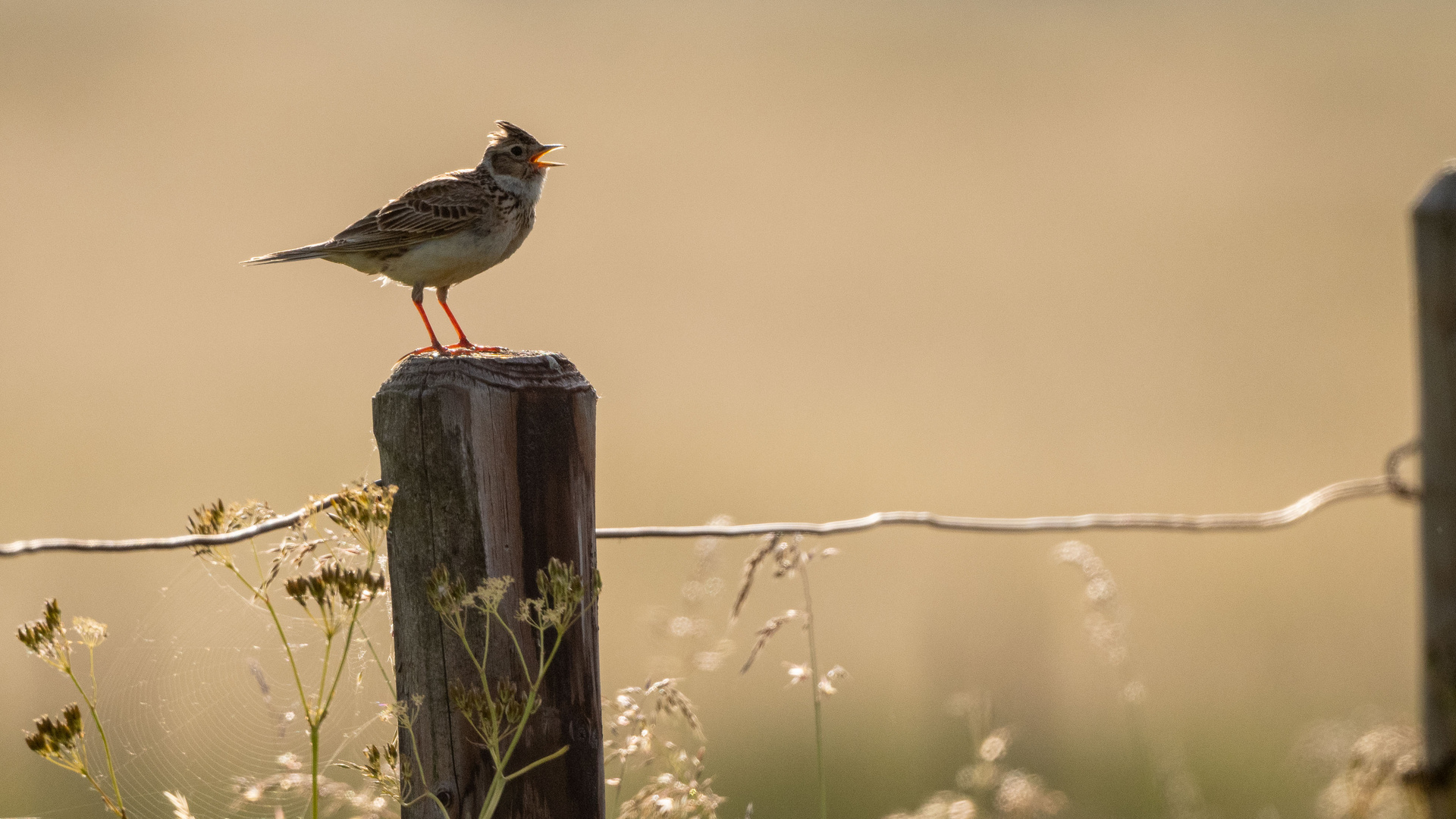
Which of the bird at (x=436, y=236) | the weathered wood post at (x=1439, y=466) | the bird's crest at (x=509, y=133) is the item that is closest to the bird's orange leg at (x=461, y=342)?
the bird at (x=436, y=236)

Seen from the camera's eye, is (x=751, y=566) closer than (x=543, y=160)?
Yes

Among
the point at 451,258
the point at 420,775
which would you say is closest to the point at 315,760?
the point at 420,775

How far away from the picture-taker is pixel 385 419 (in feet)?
7.59

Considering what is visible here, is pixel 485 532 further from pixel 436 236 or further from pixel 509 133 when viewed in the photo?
pixel 509 133

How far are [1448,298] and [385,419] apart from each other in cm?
354

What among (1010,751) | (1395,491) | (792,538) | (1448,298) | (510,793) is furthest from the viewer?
(1010,751)

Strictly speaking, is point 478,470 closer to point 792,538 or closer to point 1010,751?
point 792,538

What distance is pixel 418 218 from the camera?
4434 millimetres

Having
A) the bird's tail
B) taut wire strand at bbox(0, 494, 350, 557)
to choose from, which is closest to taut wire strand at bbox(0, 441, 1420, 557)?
taut wire strand at bbox(0, 494, 350, 557)

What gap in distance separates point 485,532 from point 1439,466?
3.36 m

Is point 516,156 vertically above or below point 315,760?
above

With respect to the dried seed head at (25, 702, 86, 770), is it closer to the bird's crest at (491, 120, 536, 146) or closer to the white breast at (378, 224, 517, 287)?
the white breast at (378, 224, 517, 287)

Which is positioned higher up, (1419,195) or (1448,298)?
(1419,195)

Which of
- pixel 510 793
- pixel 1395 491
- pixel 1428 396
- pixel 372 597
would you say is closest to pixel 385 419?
pixel 372 597
